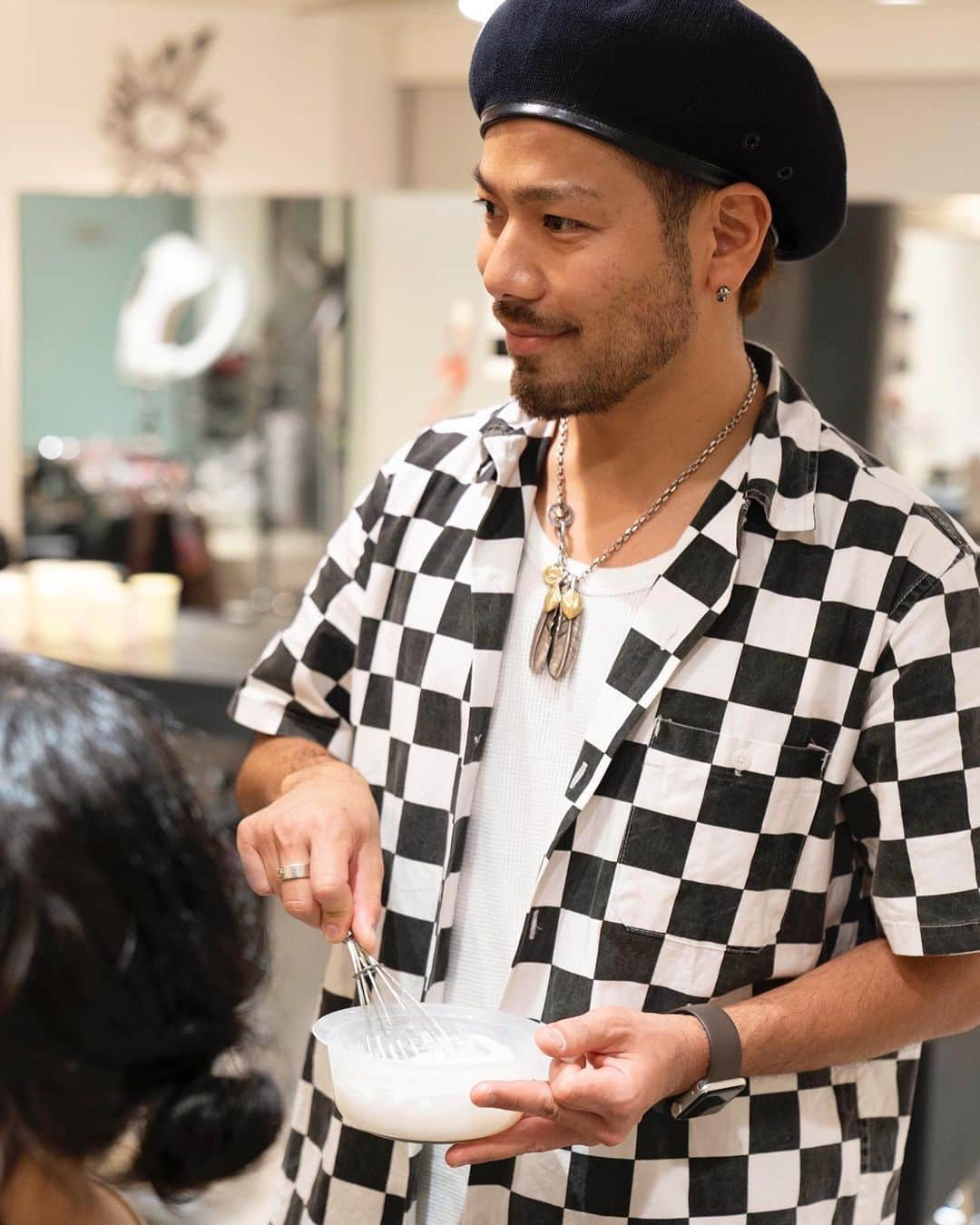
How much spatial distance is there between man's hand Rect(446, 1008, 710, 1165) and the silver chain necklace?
35 centimetres

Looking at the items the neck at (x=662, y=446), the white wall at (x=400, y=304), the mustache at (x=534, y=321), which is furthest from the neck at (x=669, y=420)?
the white wall at (x=400, y=304)

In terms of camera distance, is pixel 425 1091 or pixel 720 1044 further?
pixel 720 1044

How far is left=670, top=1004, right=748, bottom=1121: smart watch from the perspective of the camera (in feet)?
4.08

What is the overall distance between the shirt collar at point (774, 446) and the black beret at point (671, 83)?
7.9 inches

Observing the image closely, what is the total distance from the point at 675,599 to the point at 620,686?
9cm

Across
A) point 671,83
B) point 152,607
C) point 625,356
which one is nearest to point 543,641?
point 625,356

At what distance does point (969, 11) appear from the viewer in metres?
4.69

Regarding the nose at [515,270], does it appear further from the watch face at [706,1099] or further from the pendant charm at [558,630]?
the watch face at [706,1099]

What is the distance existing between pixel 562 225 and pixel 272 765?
620mm

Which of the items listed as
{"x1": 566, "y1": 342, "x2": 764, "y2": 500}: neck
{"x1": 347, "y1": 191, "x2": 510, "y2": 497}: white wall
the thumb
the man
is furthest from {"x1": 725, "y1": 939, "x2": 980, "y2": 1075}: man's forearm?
{"x1": 347, "y1": 191, "x2": 510, "y2": 497}: white wall

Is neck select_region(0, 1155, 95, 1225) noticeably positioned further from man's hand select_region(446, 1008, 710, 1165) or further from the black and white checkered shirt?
the black and white checkered shirt

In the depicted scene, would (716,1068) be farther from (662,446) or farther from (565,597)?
(662,446)

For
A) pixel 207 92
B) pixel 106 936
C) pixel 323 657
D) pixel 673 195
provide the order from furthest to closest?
pixel 207 92 < pixel 323 657 < pixel 673 195 < pixel 106 936

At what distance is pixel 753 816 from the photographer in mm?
1316
